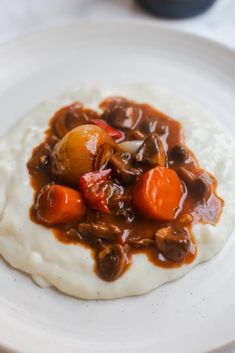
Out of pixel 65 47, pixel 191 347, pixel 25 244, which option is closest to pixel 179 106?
pixel 65 47

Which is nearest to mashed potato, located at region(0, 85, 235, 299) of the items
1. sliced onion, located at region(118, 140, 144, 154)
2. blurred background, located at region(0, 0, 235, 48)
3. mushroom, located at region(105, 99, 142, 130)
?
mushroom, located at region(105, 99, 142, 130)

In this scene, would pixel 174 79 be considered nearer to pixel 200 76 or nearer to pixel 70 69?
pixel 200 76

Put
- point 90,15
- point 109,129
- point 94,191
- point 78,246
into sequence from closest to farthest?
point 78,246, point 94,191, point 109,129, point 90,15

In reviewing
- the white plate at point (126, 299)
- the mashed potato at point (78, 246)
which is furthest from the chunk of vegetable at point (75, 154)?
the white plate at point (126, 299)

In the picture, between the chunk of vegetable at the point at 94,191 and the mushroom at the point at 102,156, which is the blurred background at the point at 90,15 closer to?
the mushroom at the point at 102,156

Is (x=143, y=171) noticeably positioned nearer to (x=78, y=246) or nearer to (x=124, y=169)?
(x=124, y=169)

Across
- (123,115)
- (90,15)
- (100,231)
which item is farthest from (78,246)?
(90,15)

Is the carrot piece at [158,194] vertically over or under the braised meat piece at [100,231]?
over
